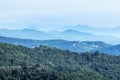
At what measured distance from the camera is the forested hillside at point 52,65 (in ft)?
206

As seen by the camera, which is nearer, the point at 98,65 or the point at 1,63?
the point at 1,63

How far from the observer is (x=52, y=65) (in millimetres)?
83812

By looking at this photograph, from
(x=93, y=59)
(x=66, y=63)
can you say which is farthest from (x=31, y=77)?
(x=93, y=59)

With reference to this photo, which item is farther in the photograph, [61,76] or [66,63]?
[66,63]

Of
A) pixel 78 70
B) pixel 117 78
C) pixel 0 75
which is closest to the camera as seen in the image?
pixel 0 75

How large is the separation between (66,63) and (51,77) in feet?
97.5

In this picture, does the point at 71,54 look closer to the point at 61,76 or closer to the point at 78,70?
the point at 78,70

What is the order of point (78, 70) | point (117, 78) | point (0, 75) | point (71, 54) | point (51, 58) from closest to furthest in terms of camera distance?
point (0, 75)
point (78, 70)
point (117, 78)
point (51, 58)
point (71, 54)

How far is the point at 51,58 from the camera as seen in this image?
93.4m

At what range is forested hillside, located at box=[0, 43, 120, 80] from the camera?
6269 cm

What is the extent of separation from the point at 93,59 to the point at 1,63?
87.3 ft

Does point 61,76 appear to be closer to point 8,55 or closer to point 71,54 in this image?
point 8,55

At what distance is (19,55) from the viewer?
288ft

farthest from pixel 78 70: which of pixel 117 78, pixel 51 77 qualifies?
pixel 51 77
